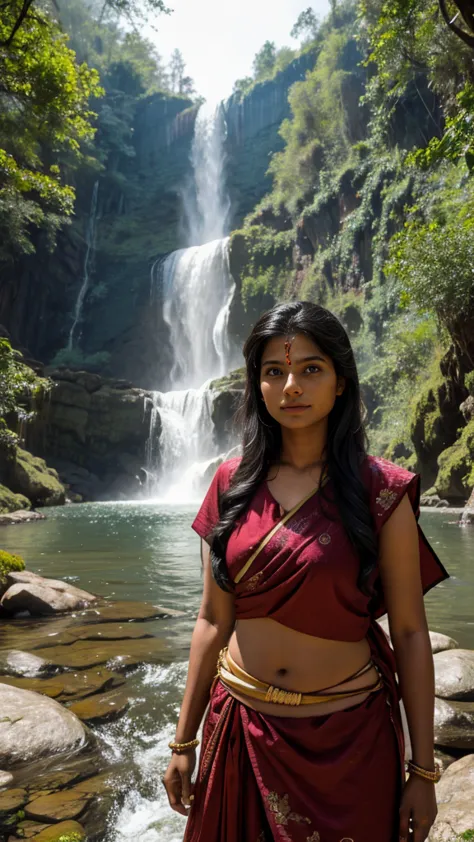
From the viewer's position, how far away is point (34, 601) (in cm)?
717

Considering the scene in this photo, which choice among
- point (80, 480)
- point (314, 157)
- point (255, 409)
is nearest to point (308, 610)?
point (255, 409)

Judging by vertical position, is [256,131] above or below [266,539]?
above

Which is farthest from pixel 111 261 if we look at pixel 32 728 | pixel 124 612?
pixel 32 728

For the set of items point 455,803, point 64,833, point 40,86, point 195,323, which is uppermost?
point 195,323

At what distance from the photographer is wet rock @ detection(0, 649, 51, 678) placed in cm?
503

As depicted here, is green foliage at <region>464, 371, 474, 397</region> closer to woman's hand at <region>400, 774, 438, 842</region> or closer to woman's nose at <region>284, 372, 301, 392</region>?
woman's nose at <region>284, 372, 301, 392</region>

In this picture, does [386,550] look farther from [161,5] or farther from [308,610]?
[161,5]

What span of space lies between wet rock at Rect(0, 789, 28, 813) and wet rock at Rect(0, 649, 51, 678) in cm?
182

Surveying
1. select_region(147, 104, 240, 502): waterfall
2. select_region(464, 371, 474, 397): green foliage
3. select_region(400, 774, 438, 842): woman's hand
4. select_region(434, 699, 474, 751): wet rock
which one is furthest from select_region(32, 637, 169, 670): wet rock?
select_region(147, 104, 240, 502): waterfall

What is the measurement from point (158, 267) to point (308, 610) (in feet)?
129

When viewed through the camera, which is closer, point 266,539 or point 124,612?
point 266,539

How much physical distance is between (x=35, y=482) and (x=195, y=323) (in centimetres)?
1703

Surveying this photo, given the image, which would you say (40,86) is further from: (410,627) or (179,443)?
(179,443)

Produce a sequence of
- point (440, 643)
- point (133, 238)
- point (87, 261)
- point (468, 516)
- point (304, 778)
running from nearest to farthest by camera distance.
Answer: point (304, 778), point (440, 643), point (468, 516), point (87, 261), point (133, 238)
